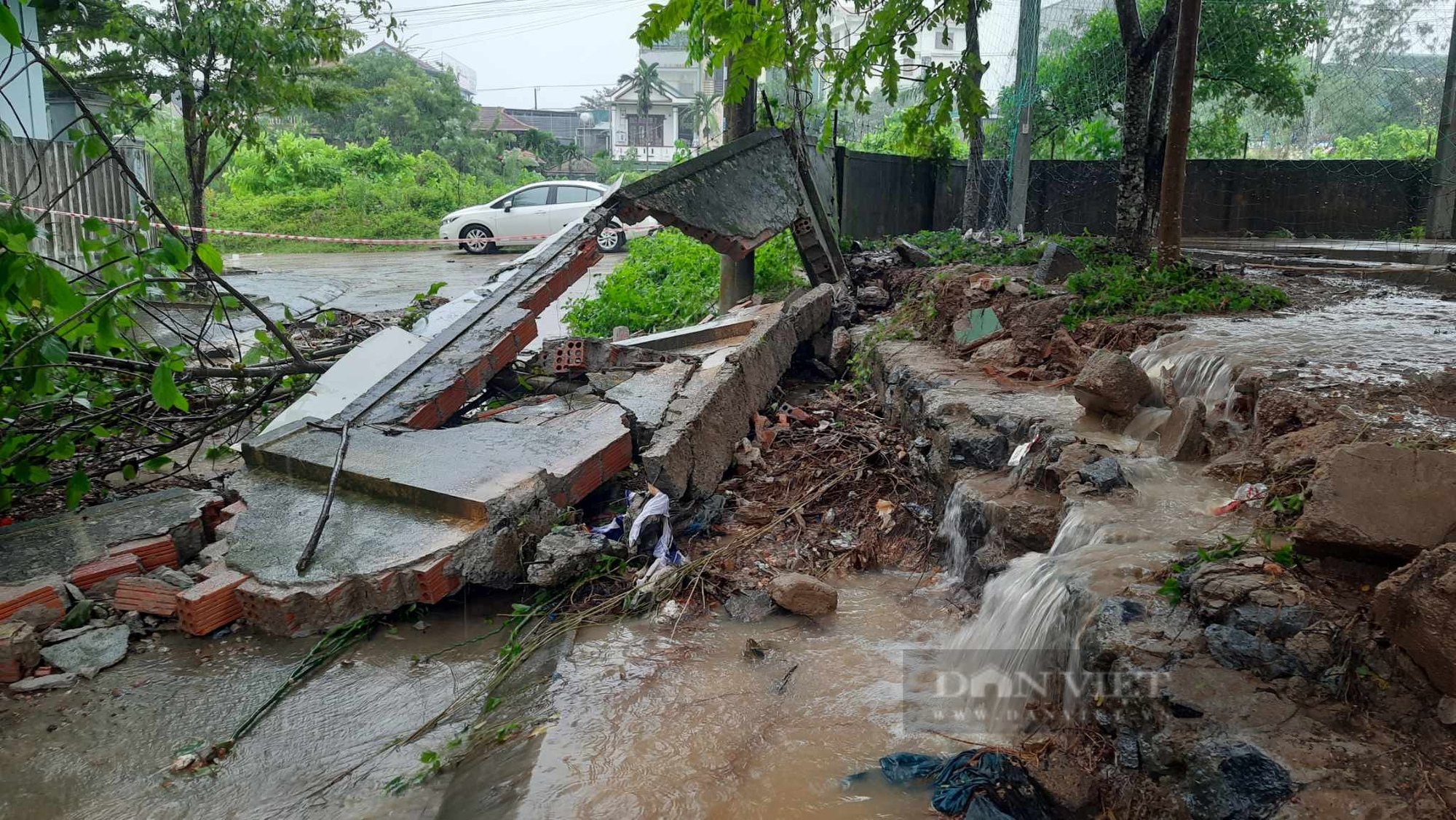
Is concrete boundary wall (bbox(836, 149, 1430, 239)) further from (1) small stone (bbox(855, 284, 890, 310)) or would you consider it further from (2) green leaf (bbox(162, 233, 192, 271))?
(2) green leaf (bbox(162, 233, 192, 271))

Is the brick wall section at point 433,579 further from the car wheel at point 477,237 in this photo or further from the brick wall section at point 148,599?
the car wheel at point 477,237

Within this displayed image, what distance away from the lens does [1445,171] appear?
12.1 metres

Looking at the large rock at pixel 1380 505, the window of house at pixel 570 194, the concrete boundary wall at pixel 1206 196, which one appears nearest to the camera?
the large rock at pixel 1380 505

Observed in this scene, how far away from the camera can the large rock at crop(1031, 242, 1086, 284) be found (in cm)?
759

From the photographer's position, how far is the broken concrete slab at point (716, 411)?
4824 mm

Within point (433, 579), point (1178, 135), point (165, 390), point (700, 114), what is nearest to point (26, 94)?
point (165, 390)

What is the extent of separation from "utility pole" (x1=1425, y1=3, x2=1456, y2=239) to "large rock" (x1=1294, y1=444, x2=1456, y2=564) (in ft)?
40.5

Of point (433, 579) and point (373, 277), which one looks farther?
point (373, 277)

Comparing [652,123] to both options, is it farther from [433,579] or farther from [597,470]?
[433,579]

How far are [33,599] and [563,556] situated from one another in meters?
2.08

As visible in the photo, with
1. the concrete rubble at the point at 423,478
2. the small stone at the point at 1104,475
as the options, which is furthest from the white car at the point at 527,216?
the small stone at the point at 1104,475

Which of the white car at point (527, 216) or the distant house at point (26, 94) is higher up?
the distant house at point (26, 94)

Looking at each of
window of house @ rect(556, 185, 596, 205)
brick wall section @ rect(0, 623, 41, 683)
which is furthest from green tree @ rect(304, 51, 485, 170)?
brick wall section @ rect(0, 623, 41, 683)

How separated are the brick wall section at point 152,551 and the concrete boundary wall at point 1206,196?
32.6ft
